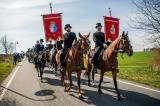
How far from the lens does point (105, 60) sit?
1322 centimetres

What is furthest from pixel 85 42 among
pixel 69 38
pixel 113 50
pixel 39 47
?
pixel 39 47

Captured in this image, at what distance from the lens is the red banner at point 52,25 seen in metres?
24.6

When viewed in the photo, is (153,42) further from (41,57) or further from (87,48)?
(87,48)

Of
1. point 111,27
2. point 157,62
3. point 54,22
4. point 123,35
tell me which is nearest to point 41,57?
point 54,22

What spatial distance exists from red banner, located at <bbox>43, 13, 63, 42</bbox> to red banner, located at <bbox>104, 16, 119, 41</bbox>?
3922 millimetres

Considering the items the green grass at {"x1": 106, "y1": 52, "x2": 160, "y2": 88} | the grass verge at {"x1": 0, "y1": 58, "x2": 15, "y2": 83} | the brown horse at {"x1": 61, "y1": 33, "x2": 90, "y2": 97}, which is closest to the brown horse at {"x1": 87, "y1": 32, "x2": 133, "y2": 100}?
the brown horse at {"x1": 61, "y1": 33, "x2": 90, "y2": 97}

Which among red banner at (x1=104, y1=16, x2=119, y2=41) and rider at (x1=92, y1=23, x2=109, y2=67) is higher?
red banner at (x1=104, y1=16, x2=119, y2=41)

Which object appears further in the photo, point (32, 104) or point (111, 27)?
point (111, 27)

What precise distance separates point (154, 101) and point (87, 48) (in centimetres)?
324

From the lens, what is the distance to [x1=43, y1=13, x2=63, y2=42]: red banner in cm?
2458

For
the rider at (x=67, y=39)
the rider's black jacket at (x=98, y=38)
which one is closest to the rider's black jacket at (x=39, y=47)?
the rider at (x=67, y=39)

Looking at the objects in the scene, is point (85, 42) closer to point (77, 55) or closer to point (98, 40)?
point (77, 55)

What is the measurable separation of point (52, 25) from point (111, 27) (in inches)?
199

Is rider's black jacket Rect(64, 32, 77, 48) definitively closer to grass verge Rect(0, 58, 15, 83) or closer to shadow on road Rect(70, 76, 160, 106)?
shadow on road Rect(70, 76, 160, 106)
